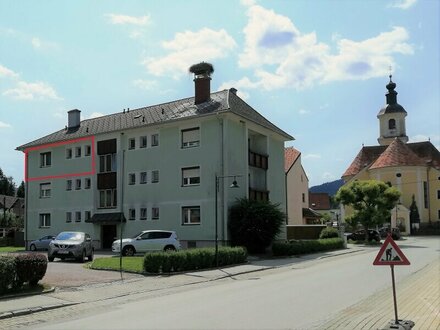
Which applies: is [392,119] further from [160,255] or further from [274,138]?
[160,255]

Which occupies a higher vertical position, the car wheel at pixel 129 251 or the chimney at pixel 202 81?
the chimney at pixel 202 81

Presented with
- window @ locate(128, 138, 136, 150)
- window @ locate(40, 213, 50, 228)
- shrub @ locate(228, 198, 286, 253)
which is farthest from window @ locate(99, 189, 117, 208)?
shrub @ locate(228, 198, 286, 253)

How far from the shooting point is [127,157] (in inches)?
1556

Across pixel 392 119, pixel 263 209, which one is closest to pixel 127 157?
pixel 263 209

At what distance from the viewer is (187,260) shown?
22.0 metres

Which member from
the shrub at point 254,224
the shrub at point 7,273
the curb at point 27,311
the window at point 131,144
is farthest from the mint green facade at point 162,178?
the curb at point 27,311

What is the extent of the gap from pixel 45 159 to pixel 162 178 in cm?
1422

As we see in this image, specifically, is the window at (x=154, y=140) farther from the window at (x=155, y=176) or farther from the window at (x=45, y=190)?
the window at (x=45, y=190)

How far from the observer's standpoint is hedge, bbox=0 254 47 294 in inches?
536

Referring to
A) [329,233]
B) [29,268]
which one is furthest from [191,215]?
[29,268]

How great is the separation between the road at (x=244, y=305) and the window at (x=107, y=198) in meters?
22.7

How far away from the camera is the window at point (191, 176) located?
35750 millimetres

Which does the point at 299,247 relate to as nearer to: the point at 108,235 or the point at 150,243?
the point at 150,243

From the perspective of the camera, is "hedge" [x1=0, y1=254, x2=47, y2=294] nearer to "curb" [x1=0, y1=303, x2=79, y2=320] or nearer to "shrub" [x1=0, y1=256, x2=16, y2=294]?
"shrub" [x1=0, y1=256, x2=16, y2=294]
